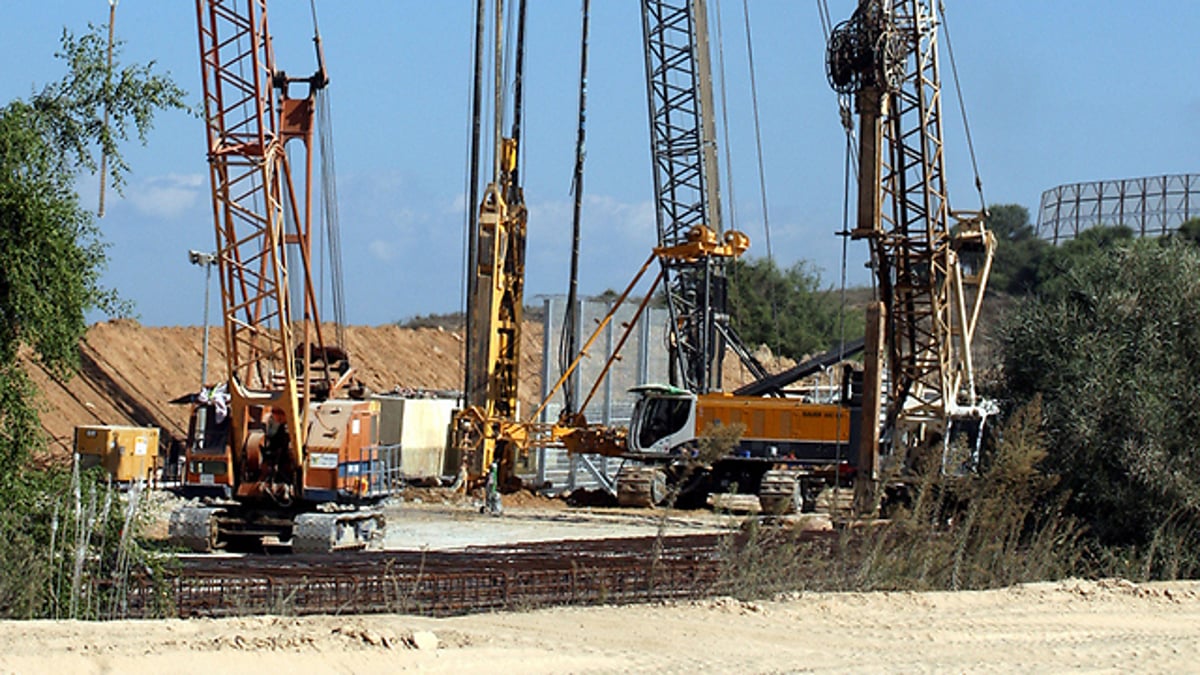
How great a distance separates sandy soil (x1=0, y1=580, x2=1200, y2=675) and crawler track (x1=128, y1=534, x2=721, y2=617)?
57 cm

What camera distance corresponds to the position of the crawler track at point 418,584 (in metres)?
13.8

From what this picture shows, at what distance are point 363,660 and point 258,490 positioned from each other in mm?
14246

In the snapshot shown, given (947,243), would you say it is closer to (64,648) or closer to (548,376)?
(548,376)

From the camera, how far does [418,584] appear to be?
14703mm

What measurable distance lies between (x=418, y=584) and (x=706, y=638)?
8.64 feet

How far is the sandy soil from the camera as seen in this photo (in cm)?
1134

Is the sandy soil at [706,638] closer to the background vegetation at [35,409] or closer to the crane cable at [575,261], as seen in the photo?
the background vegetation at [35,409]

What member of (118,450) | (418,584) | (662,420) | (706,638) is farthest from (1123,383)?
(118,450)

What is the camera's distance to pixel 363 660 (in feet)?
38.1

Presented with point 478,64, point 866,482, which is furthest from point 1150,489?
point 478,64

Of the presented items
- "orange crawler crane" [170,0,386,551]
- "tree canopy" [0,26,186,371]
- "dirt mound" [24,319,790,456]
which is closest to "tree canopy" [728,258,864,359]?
"dirt mound" [24,319,790,456]

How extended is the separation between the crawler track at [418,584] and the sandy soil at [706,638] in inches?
22.5

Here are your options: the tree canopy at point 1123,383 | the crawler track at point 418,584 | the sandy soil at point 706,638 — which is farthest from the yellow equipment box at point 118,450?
the sandy soil at point 706,638

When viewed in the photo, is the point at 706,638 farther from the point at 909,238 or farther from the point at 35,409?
the point at 909,238
